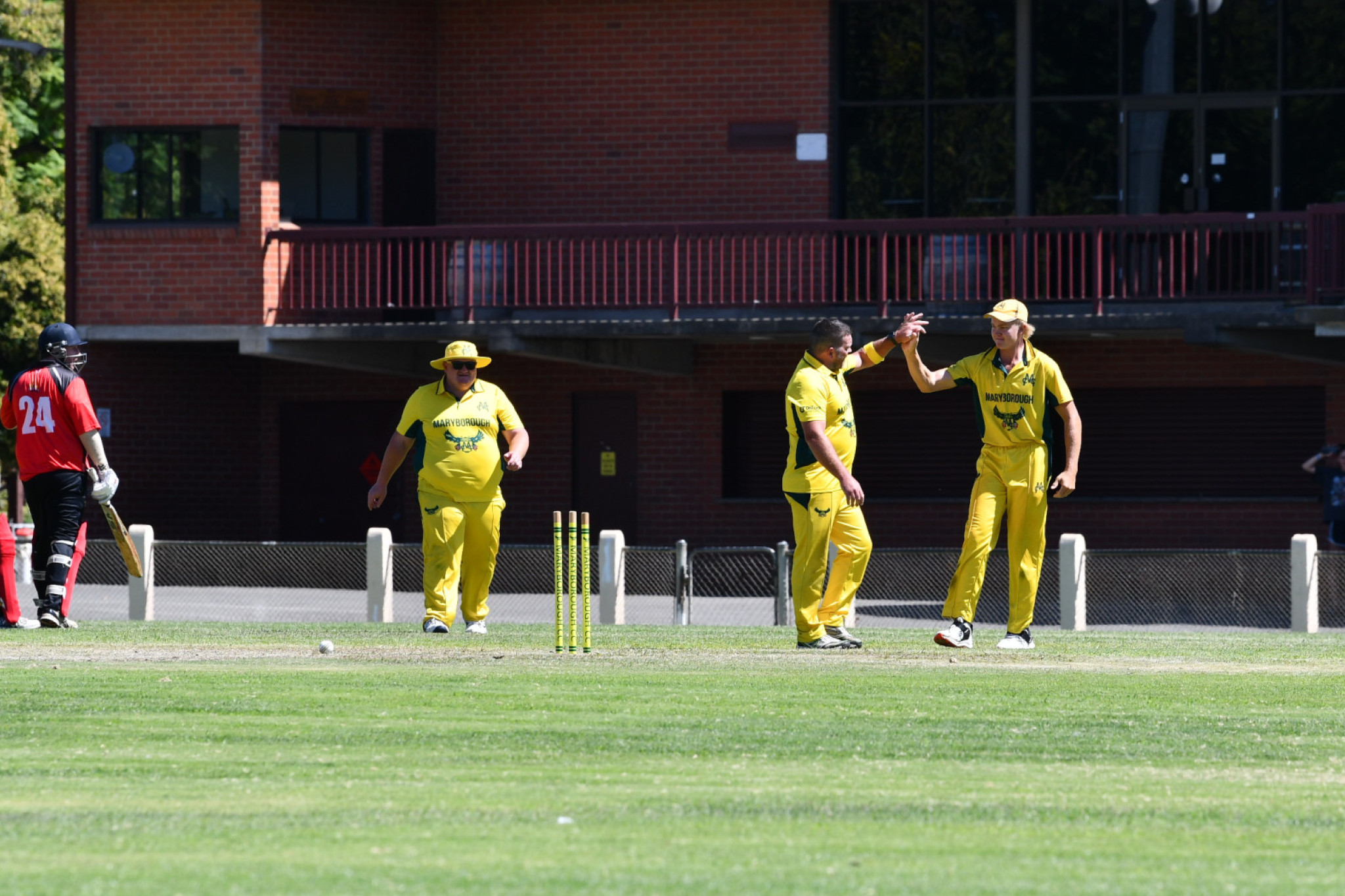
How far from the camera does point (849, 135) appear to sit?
89.1 ft

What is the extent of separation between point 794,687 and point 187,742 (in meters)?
3.02

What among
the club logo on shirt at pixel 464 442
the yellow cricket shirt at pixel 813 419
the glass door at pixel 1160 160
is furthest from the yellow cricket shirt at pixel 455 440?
the glass door at pixel 1160 160

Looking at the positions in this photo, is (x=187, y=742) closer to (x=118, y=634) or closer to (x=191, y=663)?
(x=191, y=663)

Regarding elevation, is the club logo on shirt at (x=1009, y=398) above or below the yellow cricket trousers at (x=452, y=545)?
above

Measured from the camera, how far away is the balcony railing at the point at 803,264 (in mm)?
23906

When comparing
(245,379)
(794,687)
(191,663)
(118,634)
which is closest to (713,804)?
(794,687)

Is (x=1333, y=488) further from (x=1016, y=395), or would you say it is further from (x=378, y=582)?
(x=1016, y=395)

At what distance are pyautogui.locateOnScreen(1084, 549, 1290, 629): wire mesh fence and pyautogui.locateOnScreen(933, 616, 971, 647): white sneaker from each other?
6.53 metres

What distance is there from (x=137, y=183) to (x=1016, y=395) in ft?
55.7

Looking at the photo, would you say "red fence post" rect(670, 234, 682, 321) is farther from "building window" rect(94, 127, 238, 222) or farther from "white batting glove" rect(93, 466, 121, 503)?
"white batting glove" rect(93, 466, 121, 503)

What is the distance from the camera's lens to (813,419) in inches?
480

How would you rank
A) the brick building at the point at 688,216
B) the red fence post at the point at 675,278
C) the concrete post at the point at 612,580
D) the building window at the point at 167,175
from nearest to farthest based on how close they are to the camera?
the concrete post at the point at 612,580
the red fence post at the point at 675,278
the brick building at the point at 688,216
the building window at the point at 167,175

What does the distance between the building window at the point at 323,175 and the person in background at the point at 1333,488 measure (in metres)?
11.6

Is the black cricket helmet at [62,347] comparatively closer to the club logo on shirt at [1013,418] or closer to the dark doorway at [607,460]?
the club logo on shirt at [1013,418]
